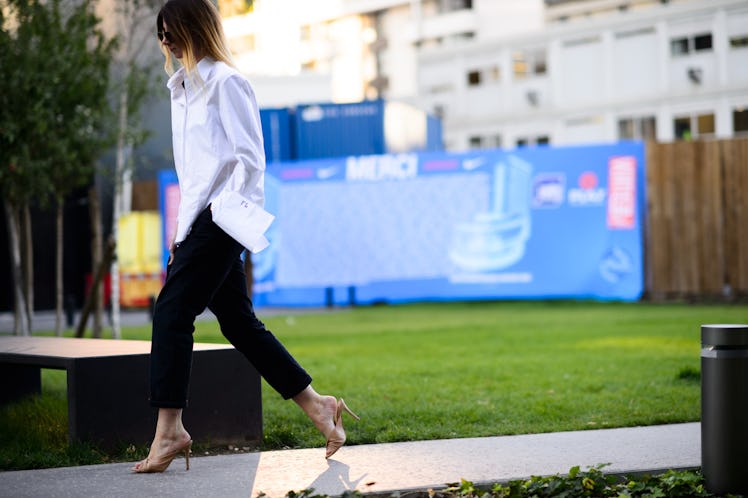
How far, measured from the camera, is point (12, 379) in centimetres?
673

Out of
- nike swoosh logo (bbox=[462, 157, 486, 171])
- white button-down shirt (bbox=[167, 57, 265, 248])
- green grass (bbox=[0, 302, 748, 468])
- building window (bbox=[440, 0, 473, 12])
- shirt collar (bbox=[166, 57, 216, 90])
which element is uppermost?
building window (bbox=[440, 0, 473, 12])

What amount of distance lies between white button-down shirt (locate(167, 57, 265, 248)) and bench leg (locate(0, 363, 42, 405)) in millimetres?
2709

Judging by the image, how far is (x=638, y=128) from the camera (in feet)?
141

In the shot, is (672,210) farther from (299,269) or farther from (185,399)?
(185,399)

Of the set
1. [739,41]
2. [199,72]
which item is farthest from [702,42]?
[199,72]

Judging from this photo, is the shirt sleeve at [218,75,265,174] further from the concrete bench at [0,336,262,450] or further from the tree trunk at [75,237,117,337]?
the tree trunk at [75,237,117,337]

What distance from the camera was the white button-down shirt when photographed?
4414 millimetres

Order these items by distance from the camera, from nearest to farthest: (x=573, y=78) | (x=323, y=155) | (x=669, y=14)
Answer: (x=323, y=155), (x=669, y=14), (x=573, y=78)

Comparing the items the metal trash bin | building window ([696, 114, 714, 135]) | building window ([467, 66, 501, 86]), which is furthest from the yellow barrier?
building window ([467, 66, 501, 86])

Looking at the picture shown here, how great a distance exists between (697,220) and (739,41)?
2032 centimetres

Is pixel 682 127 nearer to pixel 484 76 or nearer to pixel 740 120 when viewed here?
pixel 740 120

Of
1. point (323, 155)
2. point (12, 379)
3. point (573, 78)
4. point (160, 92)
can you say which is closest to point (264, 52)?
point (573, 78)

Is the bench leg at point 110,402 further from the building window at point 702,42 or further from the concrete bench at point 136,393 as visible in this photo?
the building window at point 702,42

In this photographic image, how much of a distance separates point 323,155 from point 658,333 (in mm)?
14432
